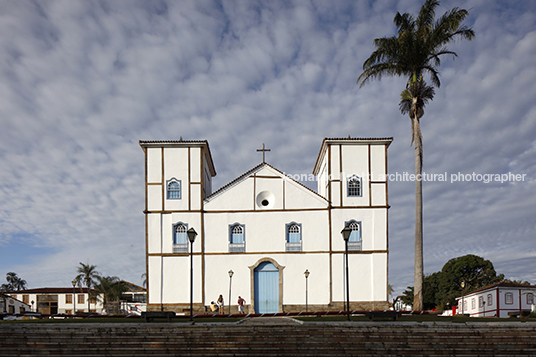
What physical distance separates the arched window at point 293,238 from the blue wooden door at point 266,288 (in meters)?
1.61

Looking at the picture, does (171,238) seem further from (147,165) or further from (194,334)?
(194,334)

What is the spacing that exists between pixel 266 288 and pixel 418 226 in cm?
967

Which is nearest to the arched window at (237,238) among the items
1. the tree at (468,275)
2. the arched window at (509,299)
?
the arched window at (509,299)

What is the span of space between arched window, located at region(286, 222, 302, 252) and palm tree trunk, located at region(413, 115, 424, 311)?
6993 millimetres

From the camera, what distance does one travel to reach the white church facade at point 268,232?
26750 millimetres

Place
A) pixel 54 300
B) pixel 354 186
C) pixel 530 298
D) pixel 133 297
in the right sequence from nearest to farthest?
pixel 354 186, pixel 530 298, pixel 54 300, pixel 133 297

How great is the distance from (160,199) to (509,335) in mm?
20341

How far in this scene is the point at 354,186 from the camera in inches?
1094

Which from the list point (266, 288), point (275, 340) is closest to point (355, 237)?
point (266, 288)

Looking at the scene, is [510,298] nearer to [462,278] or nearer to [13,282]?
[462,278]

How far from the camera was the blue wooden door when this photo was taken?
26875mm

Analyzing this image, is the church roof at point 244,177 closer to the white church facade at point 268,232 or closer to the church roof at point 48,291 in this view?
the white church facade at point 268,232

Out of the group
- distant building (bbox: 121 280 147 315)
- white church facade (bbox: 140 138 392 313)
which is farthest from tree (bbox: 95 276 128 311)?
white church facade (bbox: 140 138 392 313)

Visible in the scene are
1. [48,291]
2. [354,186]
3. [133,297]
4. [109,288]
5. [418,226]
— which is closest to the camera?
[418,226]
